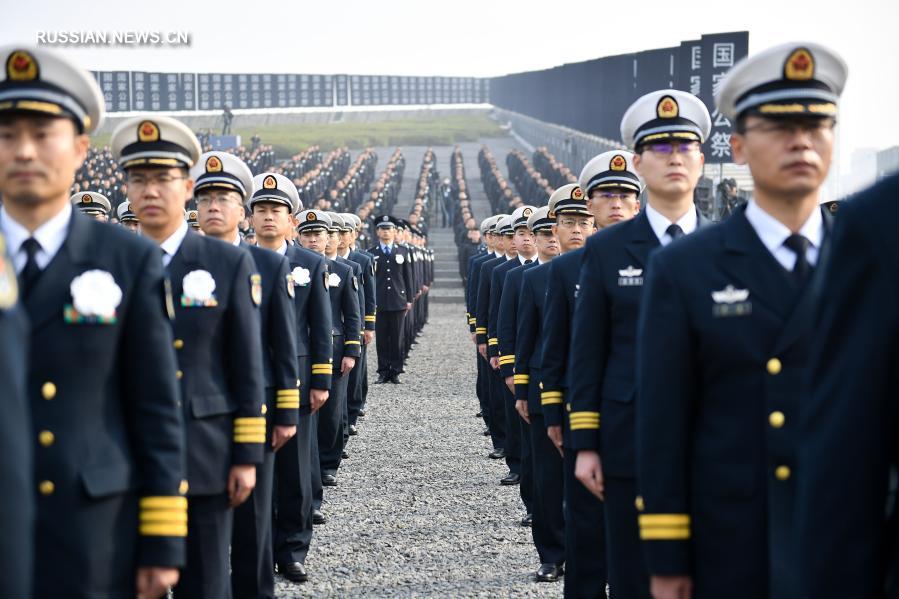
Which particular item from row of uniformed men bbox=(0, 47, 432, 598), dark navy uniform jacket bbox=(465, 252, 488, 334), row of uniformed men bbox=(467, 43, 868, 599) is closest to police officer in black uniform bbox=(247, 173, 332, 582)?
row of uniformed men bbox=(0, 47, 432, 598)

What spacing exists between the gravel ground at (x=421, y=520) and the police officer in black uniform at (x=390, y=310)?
10.8 ft

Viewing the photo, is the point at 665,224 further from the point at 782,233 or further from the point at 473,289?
the point at 473,289

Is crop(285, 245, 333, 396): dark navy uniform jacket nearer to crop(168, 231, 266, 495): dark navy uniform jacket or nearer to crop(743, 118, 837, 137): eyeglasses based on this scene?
crop(168, 231, 266, 495): dark navy uniform jacket

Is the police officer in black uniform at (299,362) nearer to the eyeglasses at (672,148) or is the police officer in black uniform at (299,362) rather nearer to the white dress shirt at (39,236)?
the eyeglasses at (672,148)

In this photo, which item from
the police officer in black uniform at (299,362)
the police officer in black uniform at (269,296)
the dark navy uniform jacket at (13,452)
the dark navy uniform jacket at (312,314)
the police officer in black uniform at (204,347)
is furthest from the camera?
the dark navy uniform jacket at (312,314)

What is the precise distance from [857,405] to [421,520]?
7197 mm

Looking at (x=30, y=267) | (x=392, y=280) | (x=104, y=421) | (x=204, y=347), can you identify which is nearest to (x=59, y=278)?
(x=30, y=267)

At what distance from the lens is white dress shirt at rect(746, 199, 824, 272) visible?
10.9 feet

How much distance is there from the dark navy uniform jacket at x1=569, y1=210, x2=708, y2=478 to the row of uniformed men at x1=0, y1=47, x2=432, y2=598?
125 centimetres

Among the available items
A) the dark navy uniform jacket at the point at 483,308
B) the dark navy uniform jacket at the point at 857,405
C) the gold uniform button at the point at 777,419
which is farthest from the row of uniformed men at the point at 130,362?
the dark navy uniform jacket at the point at 483,308

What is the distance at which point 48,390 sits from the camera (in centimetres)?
319

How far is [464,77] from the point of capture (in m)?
162

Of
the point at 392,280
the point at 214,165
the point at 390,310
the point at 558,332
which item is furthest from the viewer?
the point at 392,280

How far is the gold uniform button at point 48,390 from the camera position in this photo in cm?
319
